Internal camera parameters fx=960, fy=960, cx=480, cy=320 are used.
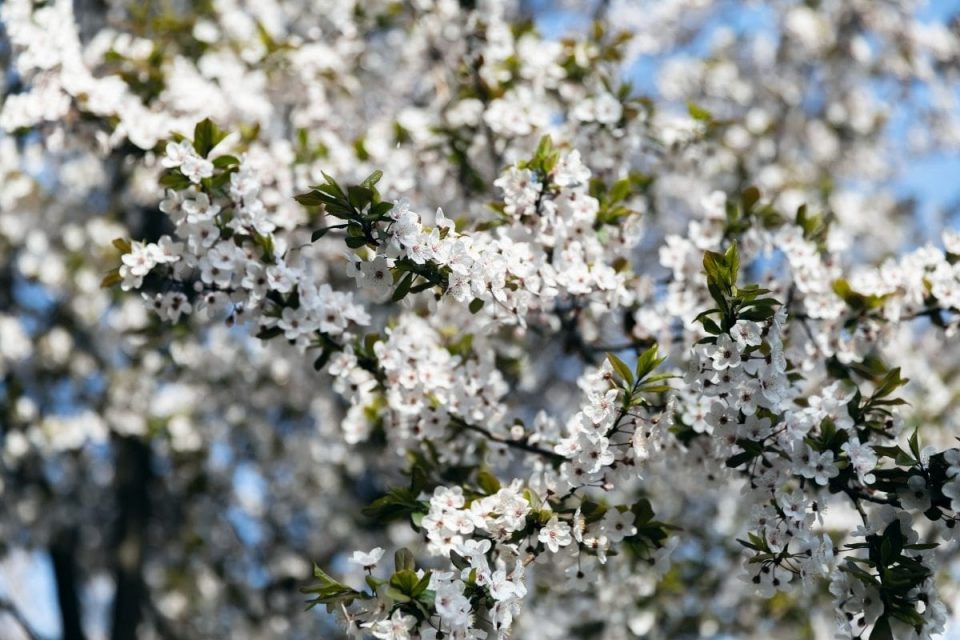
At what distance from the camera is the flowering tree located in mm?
2891

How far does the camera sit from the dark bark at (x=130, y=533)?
253 inches

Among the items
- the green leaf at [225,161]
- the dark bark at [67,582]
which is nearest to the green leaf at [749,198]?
the green leaf at [225,161]

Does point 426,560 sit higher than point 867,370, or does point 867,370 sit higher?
point 867,370

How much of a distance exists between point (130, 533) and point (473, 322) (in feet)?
13.4

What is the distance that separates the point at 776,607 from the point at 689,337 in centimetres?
217

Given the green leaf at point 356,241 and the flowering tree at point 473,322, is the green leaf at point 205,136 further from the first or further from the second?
the green leaf at point 356,241

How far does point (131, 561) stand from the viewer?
21.6ft

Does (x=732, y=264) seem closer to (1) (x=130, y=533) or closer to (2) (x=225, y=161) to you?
(2) (x=225, y=161)

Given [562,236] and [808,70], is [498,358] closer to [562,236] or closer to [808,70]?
[562,236]

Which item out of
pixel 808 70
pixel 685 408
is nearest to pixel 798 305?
pixel 685 408

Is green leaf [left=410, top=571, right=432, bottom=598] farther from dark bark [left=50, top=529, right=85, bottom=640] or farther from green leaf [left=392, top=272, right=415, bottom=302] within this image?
dark bark [left=50, top=529, right=85, bottom=640]

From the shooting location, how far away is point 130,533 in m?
6.72

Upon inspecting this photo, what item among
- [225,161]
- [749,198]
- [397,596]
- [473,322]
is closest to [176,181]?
[225,161]

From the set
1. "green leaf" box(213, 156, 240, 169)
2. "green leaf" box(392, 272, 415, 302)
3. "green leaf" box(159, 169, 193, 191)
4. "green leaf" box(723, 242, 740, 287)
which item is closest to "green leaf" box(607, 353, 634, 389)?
"green leaf" box(723, 242, 740, 287)
